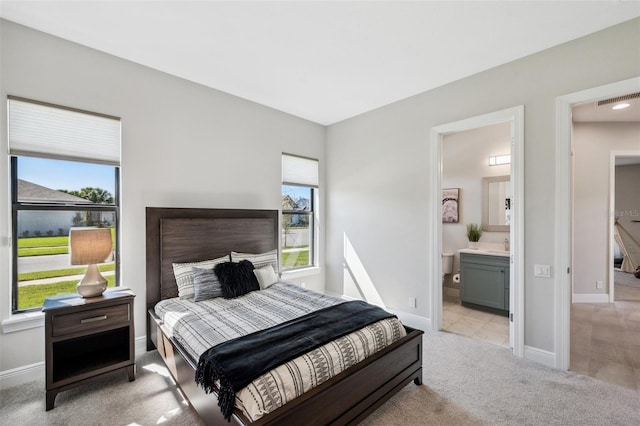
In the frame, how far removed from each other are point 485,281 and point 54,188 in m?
5.18

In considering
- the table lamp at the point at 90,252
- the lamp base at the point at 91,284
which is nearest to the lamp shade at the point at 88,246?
the table lamp at the point at 90,252

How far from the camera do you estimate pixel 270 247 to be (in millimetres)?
3945

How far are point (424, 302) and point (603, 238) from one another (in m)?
3.48

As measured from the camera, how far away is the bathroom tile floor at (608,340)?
2496mm

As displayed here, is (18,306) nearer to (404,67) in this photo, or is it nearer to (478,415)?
(478,415)

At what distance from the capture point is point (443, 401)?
7.06 feet

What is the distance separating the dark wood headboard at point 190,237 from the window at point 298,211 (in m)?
0.60

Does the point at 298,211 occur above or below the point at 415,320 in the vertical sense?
above

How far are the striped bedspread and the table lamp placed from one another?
0.60 meters

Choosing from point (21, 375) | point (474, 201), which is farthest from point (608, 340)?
point (21, 375)

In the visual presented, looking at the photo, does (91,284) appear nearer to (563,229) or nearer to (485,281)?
(563,229)

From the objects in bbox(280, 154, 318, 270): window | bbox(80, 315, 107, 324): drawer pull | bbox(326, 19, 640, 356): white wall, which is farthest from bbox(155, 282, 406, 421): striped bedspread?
bbox(326, 19, 640, 356): white wall

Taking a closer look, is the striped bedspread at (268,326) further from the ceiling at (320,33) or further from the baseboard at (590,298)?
the baseboard at (590,298)

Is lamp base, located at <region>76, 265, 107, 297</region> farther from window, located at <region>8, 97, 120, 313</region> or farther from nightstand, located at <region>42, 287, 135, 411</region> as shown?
window, located at <region>8, 97, 120, 313</region>
